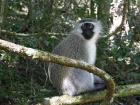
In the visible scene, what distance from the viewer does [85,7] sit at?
23.1ft

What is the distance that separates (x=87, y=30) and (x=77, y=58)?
45cm

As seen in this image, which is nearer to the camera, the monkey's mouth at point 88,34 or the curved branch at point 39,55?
the curved branch at point 39,55

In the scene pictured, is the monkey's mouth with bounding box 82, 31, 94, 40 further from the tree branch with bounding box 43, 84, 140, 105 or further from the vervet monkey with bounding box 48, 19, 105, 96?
the tree branch with bounding box 43, 84, 140, 105

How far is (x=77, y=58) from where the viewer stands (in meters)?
5.39

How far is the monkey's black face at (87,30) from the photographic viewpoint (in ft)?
18.0

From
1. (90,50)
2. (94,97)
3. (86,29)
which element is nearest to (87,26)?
(86,29)

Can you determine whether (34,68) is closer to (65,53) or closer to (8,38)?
(8,38)

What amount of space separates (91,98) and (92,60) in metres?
1.04

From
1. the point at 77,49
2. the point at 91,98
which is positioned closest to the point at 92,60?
the point at 77,49

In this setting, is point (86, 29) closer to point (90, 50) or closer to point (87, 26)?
point (87, 26)

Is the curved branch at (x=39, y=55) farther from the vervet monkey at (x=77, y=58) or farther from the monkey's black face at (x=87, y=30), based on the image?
the monkey's black face at (x=87, y=30)

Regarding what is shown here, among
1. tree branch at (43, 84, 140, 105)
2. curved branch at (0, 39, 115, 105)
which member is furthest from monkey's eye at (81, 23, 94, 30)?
curved branch at (0, 39, 115, 105)

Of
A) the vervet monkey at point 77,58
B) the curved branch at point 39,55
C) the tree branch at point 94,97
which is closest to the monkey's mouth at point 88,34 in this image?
the vervet monkey at point 77,58

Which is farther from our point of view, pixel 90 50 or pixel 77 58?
pixel 90 50
